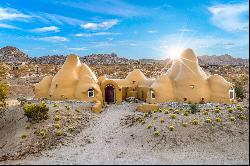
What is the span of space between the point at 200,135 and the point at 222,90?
1182 centimetres

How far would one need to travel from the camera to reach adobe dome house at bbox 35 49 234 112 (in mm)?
34969

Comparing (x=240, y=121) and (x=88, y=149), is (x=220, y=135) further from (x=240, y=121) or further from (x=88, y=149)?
(x=88, y=149)

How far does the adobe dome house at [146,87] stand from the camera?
1377 inches

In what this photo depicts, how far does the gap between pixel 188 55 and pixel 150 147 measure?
54.7 feet

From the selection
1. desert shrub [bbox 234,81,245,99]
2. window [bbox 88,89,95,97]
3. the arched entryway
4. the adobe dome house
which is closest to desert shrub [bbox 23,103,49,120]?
the adobe dome house

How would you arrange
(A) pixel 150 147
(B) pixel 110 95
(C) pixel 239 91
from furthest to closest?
1. (B) pixel 110 95
2. (C) pixel 239 91
3. (A) pixel 150 147

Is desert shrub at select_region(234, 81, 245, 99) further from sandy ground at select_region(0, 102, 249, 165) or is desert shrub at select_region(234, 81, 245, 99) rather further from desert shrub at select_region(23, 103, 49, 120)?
desert shrub at select_region(23, 103, 49, 120)

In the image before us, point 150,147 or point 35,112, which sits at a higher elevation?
point 35,112

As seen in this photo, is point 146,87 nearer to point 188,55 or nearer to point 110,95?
point 110,95

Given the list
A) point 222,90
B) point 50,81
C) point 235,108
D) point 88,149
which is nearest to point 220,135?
point 235,108

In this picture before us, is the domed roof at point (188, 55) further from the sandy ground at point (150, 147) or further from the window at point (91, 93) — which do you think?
the sandy ground at point (150, 147)

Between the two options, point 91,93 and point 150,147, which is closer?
point 150,147

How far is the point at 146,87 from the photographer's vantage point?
40031 mm

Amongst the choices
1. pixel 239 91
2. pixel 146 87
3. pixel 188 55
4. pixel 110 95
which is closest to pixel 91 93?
pixel 110 95
